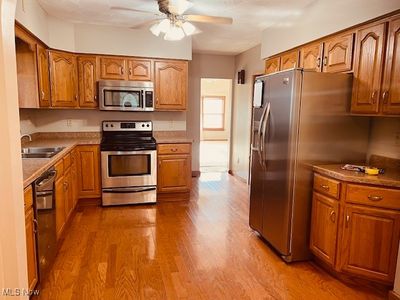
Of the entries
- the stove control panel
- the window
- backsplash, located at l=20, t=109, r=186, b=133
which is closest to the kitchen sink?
backsplash, located at l=20, t=109, r=186, b=133

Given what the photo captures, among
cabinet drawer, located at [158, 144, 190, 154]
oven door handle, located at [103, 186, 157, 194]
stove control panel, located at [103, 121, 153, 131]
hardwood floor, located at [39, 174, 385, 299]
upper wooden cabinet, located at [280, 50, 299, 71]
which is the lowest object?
hardwood floor, located at [39, 174, 385, 299]

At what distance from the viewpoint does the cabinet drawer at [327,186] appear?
2.28 metres

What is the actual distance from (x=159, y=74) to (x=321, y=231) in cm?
302

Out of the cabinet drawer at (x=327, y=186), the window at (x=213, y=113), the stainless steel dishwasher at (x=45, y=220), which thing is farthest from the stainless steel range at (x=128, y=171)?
the window at (x=213, y=113)

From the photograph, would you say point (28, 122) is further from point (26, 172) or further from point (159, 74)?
point (26, 172)

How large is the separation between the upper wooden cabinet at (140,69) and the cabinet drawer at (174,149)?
1014 mm

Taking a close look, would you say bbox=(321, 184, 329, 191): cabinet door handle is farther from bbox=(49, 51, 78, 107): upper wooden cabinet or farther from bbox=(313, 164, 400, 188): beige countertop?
bbox=(49, 51, 78, 107): upper wooden cabinet

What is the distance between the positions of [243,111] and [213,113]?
606 centimetres

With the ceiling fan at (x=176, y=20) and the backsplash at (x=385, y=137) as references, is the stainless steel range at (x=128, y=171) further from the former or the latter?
the backsplash at (x=385, y=137)

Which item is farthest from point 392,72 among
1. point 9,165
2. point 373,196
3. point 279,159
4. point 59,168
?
point 59,168

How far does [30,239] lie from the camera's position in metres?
1.91

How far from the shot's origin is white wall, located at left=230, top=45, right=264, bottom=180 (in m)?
5.00

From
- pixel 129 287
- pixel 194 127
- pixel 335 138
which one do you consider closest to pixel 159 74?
pixel 194 127

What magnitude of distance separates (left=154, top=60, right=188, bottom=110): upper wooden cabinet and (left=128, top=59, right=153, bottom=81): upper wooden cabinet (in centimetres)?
9
